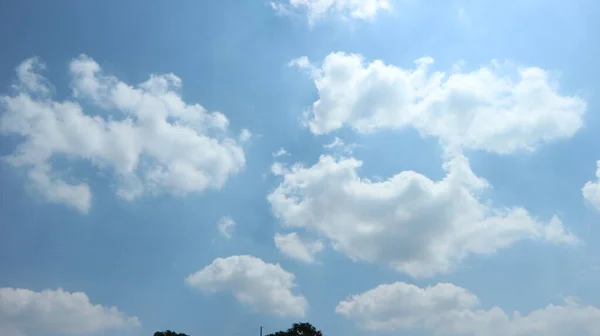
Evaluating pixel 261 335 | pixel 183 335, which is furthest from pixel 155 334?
pixel 261 335

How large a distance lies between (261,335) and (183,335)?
37.2ft

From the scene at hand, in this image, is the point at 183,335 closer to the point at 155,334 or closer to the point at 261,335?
the point at 155,334

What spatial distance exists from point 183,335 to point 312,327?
18680 mm

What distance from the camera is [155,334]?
93688 millimetres

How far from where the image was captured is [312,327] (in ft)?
300

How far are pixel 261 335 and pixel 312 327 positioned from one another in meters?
9.74

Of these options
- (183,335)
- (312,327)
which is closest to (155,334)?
(183,335)

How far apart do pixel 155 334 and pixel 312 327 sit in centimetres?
2236

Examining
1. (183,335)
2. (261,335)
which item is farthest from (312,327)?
(183,335)

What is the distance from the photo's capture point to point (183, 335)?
9438cm

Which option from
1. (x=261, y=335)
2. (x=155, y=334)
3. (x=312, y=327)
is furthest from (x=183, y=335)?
(x=312, y=327)

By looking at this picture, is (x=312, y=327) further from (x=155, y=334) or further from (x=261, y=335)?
(x=155, y=334)

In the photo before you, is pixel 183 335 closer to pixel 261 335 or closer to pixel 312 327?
pixel 261 335

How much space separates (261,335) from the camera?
97.2 metres
